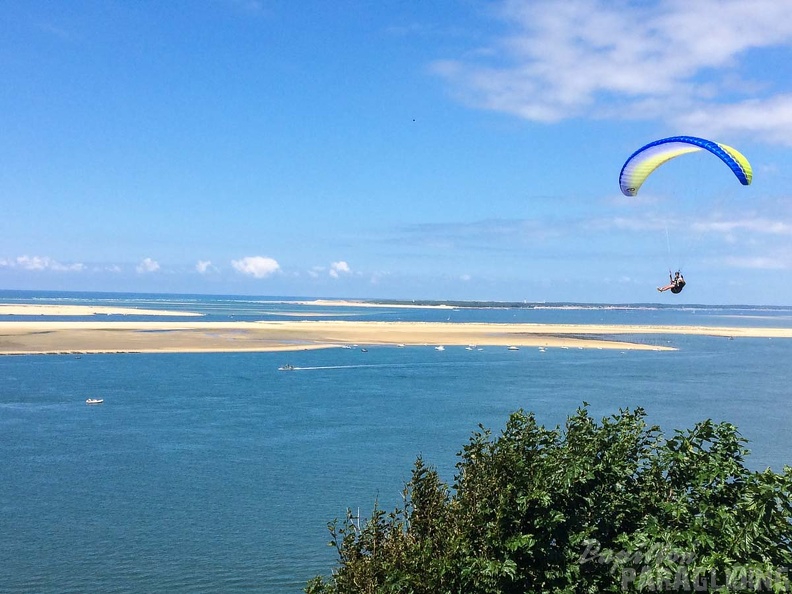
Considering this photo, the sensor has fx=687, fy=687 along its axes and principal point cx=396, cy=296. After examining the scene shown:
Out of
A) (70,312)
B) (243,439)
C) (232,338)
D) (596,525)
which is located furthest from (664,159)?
(70,312)

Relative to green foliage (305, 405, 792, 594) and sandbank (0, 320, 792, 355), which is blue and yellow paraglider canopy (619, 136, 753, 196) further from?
sandbank (0, 320, 792, 355)

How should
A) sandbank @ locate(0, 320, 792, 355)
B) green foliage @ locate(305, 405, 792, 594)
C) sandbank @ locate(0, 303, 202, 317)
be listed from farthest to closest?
sandbank @ locate(0, 303, 202, 317) < sandbank @ locate(0, 320, 792, 355) < green foliage @ locate(305, 405, 792, 594)

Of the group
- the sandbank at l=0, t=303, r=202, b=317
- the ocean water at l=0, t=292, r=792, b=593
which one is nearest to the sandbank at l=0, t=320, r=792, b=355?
the ocean water at l=0, t=292, r=792, b=593

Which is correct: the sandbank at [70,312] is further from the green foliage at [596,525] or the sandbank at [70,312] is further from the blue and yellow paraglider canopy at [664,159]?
the green foliage at [596,525]

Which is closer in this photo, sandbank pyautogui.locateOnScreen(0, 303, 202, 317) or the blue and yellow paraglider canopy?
the blue and yellow paraglider canopy

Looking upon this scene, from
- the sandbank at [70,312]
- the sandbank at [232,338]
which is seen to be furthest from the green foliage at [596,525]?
the sandbank at [70,312]

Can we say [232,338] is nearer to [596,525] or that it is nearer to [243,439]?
[243,439]

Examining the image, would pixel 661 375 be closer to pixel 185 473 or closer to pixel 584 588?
pixel 185 473
